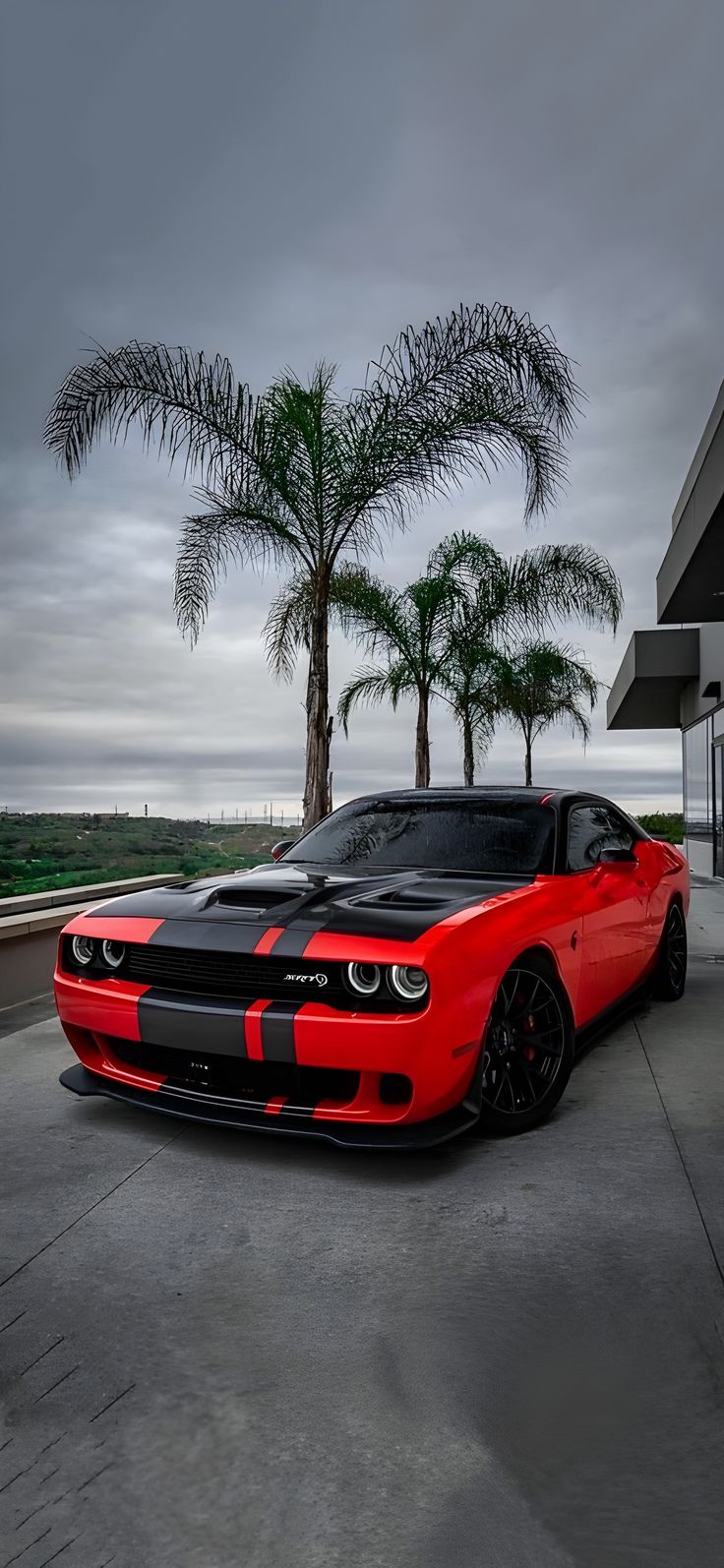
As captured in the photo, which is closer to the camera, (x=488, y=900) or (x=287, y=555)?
(x=488, y=900)

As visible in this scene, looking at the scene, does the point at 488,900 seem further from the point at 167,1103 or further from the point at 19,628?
the point at 19,628

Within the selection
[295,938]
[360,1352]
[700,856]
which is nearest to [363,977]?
[295,938]

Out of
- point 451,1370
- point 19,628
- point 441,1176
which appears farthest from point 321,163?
point 451,1370

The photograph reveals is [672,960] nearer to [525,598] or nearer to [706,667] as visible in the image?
[525,598]

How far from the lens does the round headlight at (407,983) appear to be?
11.0 feet

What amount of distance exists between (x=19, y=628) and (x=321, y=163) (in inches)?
247

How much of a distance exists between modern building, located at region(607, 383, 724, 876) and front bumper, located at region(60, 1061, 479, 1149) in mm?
6941

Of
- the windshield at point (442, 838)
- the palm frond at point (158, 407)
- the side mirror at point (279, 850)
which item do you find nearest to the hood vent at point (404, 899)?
the windshield at point (442, 838)

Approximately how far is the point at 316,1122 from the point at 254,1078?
11.0 inches

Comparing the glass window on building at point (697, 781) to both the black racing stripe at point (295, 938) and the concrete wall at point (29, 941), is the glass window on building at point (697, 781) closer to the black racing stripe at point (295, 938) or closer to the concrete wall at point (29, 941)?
the concrete wall at point (29, 941)

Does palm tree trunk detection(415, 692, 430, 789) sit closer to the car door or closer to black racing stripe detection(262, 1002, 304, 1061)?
the car door

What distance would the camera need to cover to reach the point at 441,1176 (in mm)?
3422

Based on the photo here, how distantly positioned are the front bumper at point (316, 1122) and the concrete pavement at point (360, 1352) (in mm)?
157

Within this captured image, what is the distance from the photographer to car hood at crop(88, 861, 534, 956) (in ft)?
11.7
